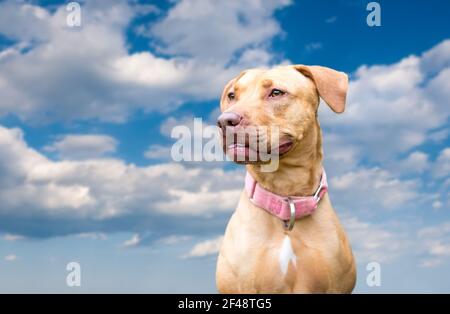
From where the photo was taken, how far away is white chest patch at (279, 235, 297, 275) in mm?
6699

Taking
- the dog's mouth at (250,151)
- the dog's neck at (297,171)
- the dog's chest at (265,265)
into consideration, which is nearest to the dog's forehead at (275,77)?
the dog's neck at (297,171)

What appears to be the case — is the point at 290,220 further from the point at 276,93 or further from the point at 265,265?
the point at 276,93

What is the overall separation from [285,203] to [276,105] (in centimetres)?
106

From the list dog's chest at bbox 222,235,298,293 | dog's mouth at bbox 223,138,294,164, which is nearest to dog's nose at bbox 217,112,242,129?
dog's mouth at bbox 223,138,294,164

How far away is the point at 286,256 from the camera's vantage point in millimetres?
6734

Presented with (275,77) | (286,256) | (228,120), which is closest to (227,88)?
(275,77)

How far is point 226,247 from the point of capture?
22.9 ft

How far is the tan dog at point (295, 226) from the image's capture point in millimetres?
6668

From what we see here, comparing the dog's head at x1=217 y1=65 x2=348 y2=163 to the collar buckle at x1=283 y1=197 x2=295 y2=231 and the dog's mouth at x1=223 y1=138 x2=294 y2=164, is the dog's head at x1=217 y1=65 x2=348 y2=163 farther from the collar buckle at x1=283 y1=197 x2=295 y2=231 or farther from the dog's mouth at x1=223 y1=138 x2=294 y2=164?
the collar buckle at x1=283 y1=197 x2=295 y2=231

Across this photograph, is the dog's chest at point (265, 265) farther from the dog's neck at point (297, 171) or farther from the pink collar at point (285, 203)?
the dog's neck at point (297, 171)

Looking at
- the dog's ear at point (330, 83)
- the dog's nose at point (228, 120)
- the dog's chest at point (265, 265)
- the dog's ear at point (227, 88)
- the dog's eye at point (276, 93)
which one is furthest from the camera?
the dog's ear at point (227, 88)

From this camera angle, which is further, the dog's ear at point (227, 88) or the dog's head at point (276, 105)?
the dog's ear at point (227, 88)
